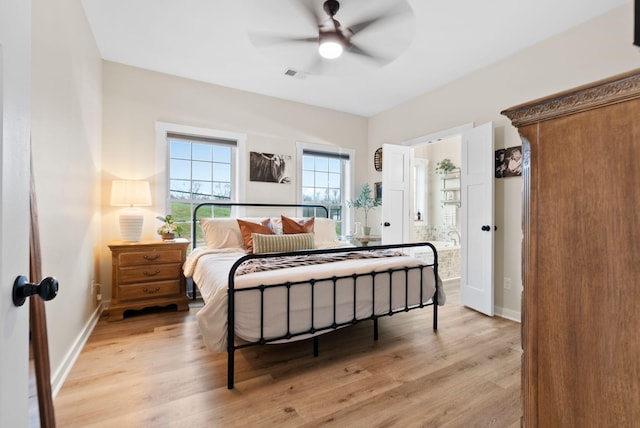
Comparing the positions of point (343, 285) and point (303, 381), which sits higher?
point (343, 285)

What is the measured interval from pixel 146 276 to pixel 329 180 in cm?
288

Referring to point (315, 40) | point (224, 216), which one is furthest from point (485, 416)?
point (224, 216)

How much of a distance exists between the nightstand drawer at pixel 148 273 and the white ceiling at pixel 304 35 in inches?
88.1

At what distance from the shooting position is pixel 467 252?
3.41m

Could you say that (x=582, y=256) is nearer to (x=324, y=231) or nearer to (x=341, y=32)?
(x=341, y=32)

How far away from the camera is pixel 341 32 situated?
199 centimetres

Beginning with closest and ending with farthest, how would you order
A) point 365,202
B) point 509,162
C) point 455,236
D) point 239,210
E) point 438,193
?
point 509,162
point 239,210
point 365,202
point 455,236
point 438,193

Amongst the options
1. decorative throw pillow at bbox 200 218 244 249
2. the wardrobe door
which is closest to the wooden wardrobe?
the wardrobe door

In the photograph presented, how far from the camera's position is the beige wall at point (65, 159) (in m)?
1.65

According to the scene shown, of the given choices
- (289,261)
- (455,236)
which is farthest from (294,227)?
(455,236)

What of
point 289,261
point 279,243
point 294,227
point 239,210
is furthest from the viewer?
point 239,210

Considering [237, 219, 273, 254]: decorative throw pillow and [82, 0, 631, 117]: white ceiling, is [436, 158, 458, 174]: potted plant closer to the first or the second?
[82, 0, 631, 117]: white ceiling

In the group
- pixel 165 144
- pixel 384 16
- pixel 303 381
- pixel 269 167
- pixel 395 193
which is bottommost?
pixel 303 381

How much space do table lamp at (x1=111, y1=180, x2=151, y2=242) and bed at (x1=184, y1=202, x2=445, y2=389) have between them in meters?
0.68
